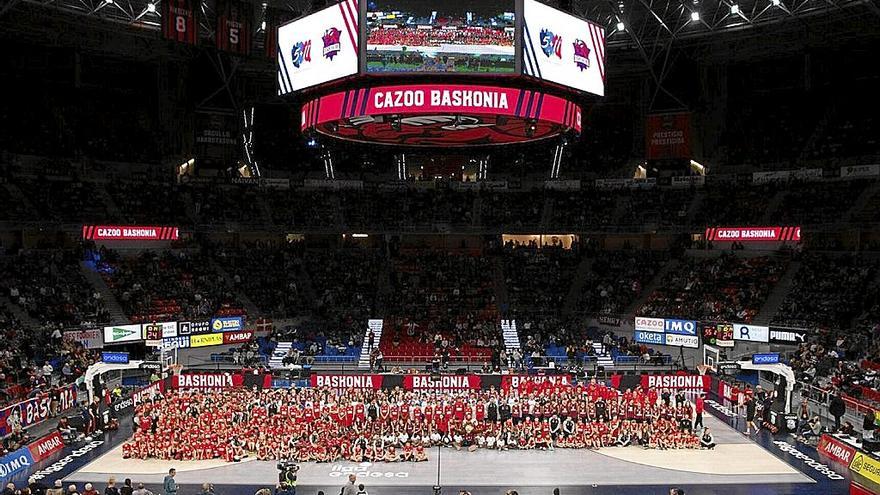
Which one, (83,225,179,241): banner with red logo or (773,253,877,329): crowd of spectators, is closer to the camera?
(773,253,877,329): crowd of spectators

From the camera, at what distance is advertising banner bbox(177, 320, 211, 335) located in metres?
37.0

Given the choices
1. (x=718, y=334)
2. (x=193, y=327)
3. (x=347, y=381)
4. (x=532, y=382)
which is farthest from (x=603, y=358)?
(x=193, y=327)

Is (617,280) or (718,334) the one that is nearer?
(718,334)

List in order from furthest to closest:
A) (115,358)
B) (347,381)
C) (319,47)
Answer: (347,381), (115,358), (319,47)

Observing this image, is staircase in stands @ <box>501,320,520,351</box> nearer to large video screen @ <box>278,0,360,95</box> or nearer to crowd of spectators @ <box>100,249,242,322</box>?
crowd of spectators @ <box>100,249,242,322</box>

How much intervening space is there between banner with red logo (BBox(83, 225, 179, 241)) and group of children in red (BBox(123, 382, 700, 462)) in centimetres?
1703

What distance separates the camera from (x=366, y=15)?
1958 centimetres

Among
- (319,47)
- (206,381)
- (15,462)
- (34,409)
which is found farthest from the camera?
(206,381)

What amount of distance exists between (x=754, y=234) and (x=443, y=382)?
21184 millimetres

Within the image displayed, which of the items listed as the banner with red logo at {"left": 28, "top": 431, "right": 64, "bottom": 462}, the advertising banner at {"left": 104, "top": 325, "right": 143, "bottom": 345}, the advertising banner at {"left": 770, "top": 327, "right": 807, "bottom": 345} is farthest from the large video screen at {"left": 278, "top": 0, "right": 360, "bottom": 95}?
the advertising banner at {"left": 770, "top": 327, "right": 807, "bottom": 345}

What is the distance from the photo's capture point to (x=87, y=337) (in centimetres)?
3403

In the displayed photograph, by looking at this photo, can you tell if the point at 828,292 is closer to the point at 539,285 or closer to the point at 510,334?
the point at 539,285

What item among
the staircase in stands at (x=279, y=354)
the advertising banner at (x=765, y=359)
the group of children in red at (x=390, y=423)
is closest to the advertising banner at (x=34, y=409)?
the group of children in red at (x=390, y=423)

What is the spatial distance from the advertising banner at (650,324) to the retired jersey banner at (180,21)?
80.1 ft
